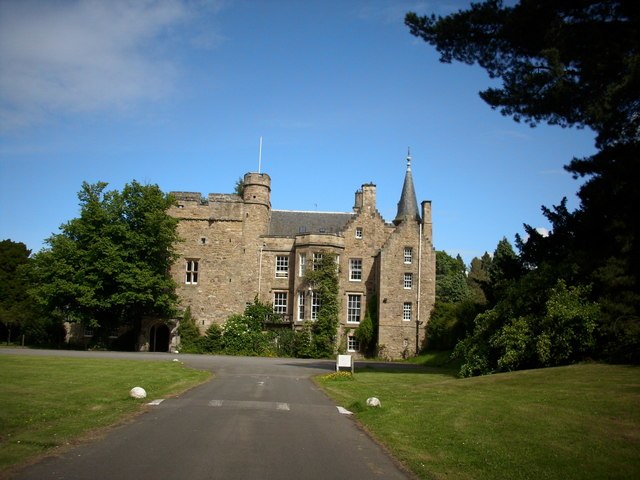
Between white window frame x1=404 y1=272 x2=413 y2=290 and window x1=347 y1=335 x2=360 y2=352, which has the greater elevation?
white window frame x1=404 y1=272 x2=413 y2=290

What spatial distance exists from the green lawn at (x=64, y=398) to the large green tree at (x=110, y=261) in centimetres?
1856

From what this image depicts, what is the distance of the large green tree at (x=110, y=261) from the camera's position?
4600 centimetres

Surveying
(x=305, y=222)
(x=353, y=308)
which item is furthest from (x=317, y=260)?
(x=305, y=222)

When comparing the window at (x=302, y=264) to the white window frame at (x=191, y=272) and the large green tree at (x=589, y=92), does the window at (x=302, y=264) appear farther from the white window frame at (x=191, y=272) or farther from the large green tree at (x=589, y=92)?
the large green tree at (x=589, y=92)

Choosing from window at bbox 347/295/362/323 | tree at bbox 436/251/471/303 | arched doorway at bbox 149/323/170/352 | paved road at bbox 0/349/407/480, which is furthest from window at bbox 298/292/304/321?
paved road at bbox 0/349/407/480

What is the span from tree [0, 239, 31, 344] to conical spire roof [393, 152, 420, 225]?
3157cm

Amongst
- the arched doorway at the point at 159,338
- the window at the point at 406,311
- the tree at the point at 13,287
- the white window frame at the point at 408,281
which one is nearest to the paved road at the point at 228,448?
the window at the point at 406,311

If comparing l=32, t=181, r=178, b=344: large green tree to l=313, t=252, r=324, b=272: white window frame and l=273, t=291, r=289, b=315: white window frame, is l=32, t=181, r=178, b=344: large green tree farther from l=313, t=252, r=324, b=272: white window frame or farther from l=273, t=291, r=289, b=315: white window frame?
l=313, t=252, r=324, b=272: white window frame

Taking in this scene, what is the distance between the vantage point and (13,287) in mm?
54406

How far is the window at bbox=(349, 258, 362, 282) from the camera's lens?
2076 inches

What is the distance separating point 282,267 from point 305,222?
226 inches

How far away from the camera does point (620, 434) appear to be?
11.4 metres

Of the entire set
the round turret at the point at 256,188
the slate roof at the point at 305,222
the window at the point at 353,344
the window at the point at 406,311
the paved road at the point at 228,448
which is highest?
the round turret at the point at 256,188

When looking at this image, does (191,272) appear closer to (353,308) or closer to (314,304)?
(314,304)
